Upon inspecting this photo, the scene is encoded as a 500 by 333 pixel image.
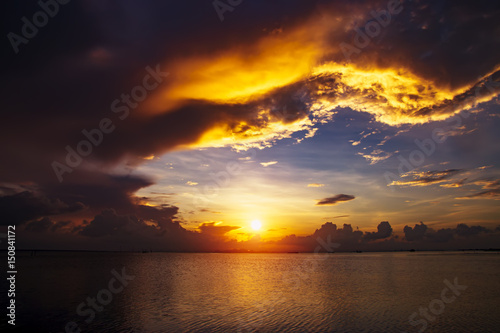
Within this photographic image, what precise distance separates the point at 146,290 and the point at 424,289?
5251 cm

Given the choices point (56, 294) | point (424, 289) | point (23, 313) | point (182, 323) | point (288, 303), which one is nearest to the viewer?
point (182, 323)

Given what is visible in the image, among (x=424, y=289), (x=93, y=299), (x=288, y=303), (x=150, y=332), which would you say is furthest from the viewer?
(x=424, y=289)

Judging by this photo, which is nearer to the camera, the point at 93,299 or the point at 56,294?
the point at 93,299

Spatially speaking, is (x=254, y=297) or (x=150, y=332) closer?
(x=150, y=332)

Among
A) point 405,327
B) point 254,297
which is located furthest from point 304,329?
point 254,297

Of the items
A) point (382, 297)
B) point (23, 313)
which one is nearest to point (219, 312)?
point (23, 313)

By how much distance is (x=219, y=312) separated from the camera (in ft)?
121

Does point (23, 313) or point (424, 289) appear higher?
point (23, 313)

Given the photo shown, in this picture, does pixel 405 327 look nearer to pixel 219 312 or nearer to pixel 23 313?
pixel 219 312

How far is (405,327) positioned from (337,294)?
66.6 feet

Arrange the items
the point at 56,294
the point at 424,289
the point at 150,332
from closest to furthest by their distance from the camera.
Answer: the point at 150,332 → the point at 56,294 → the point at 424,289

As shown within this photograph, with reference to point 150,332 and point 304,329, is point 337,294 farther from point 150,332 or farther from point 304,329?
point 150,332

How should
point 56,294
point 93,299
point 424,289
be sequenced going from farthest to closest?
point 424,289 < point 56,294 < point 93,299

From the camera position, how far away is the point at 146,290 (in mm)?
56312
